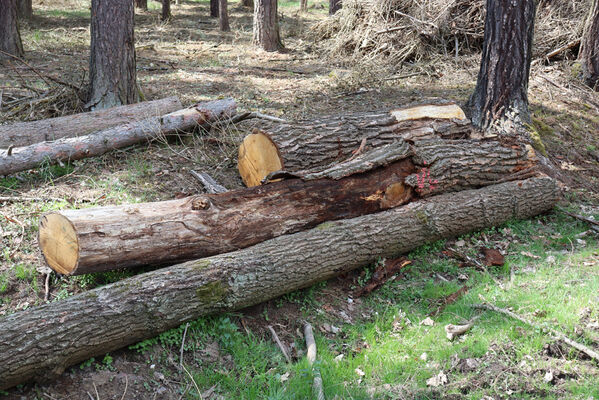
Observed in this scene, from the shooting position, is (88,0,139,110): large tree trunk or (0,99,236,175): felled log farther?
(88,0,139,110): large tree trunk

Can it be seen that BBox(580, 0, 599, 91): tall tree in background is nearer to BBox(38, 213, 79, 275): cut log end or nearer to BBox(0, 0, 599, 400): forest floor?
BBox(0, 0, 599, 400): forest floor

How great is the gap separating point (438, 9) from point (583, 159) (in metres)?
4.84

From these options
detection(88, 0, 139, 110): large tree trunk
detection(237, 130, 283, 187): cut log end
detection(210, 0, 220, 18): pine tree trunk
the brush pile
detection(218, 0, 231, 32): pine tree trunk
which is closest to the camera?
detection(237, 130, 283, 187): cut log end

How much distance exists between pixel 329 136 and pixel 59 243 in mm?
3257

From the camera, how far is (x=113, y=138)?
6.41 metres

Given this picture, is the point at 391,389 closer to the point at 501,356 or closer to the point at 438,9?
the point at 501,356

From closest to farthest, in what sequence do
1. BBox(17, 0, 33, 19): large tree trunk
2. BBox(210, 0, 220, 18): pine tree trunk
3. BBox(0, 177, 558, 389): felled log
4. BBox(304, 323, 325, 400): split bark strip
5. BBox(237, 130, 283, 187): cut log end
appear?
BBox(0, 177, 558, 389): felled log
BBox(304, 323, 325, 400): split bark strip
BBox(237, 130, 283, 187): cut log end
BBox(17, 0, 33, 19): large tree trunk
BBox(210, 0, 220, 18): pine tree trunk

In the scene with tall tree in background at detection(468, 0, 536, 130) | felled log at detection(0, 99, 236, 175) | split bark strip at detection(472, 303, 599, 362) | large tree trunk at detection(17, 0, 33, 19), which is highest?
large tree trunk at detection(17, 0, 33, 19)

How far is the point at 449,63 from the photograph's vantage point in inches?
418

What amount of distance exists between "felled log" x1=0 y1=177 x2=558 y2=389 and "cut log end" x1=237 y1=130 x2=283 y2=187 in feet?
4.15

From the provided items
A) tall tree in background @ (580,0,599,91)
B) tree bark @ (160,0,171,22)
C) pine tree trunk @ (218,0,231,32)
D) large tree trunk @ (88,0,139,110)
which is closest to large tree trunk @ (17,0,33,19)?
tree bark @ (160,0,171,22)

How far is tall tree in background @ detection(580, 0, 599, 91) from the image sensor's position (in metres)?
9.43

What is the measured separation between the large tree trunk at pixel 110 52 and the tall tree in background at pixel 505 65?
500 cm

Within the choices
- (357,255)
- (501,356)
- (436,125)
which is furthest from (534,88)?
(501,356)
